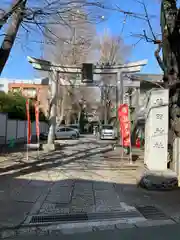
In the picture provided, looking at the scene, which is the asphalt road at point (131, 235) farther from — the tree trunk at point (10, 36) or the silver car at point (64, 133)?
the silver car at point (64, 133)

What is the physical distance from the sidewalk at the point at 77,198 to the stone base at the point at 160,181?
0.21 metres

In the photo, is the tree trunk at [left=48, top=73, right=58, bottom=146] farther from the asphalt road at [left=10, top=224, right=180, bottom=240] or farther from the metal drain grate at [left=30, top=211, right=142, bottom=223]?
the asphalt road at [left=10, top=224, right=180, bottom=240]

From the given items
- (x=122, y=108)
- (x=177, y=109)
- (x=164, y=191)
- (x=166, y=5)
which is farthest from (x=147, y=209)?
(x=122, y=108)

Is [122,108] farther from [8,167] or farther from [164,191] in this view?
[164,191]

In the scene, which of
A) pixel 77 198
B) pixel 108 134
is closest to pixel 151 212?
pixel 77 198

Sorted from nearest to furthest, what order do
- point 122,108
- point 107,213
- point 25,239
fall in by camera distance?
1. point 25,239
2. point 107,213
3. point 122,108

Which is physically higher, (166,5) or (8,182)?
(166,5)

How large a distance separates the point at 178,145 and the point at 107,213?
377cm

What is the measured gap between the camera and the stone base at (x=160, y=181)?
8.34 metres

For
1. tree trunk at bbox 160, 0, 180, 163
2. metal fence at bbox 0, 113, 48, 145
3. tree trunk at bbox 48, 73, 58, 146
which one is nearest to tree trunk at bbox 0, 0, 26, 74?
tree trunk at bbox 160, 0, 180, 163

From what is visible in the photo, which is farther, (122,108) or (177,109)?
(122,108)

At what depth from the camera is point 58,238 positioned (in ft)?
15.9

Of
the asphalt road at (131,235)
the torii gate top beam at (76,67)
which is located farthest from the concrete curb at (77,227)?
the torii gate top beam at (76,67)

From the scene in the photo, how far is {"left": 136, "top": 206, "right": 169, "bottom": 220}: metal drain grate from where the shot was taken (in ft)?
19.9
